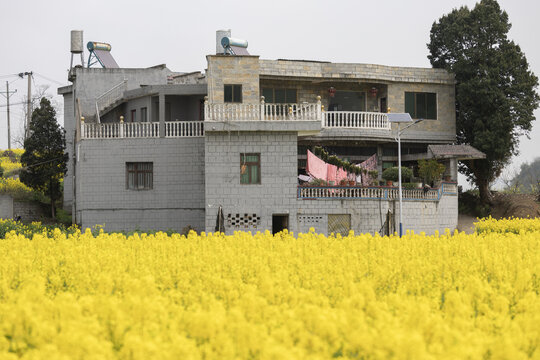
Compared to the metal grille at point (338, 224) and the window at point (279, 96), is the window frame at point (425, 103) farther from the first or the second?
the metal grille at point (338, 224)

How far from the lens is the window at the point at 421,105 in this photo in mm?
41625

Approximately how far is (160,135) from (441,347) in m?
30.1

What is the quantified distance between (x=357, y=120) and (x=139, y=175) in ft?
36.3

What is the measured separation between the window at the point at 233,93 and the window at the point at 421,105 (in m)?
10.6

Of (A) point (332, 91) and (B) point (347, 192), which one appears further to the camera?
(A) point (332, 91)

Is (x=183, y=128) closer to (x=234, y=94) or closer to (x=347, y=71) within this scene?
(x=234, y=94)

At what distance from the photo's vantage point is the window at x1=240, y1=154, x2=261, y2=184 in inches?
1299

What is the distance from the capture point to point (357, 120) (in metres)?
40.0

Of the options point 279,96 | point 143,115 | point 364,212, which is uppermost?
point 279,96

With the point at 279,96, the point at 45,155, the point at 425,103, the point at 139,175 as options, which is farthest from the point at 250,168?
the point at 45,155

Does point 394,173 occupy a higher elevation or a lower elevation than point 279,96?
lower

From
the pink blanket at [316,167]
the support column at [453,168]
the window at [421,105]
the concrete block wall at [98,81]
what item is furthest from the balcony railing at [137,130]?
the support column at [453,168]

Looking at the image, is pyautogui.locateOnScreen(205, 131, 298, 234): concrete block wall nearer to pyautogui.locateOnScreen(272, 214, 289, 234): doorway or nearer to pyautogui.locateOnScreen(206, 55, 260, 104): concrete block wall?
pyautogui.locateOnScreen(272, 214, 289, 234): doorway

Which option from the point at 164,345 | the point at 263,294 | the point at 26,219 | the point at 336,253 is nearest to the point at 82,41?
the point at 26,219
